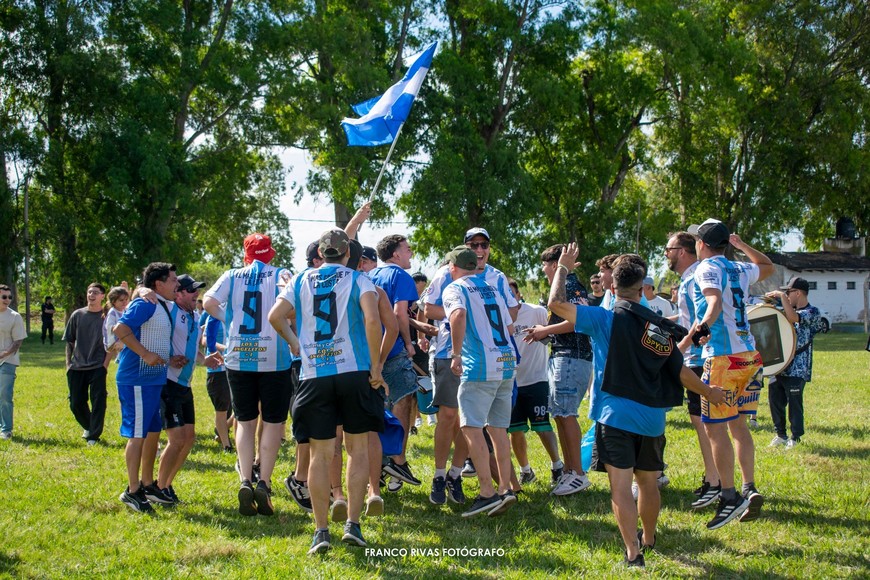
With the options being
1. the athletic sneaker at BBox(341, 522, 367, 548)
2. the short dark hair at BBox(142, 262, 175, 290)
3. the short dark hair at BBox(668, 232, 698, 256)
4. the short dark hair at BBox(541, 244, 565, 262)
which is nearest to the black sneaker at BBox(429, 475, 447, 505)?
the athletic sneaker at BBox(341, 522, 367, 548)

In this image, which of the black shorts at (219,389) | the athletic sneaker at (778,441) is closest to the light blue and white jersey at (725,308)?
the athletic sneaker at (778,441)

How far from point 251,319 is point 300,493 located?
1440 mm

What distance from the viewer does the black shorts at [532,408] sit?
7414 mm

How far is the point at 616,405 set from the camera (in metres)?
5.23

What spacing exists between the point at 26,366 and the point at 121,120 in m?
11.9

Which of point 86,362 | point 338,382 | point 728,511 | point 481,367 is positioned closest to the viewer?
point 338,382

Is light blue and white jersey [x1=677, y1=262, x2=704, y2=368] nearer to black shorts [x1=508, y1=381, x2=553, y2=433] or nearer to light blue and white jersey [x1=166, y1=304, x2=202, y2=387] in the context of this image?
black shorts [x1=508, y1=381, x2=553, y2=433]

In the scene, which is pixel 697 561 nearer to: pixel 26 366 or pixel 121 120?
pixel 26 366

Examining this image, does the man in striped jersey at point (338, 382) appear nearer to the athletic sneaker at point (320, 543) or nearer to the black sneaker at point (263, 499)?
the athletic sneaker at point (320, 543)

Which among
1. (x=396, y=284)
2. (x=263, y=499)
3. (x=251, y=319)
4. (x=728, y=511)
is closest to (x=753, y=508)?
(x=728, y=511)

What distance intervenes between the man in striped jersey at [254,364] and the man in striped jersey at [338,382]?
1067mm

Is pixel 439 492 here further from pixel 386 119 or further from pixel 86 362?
pixel 86 362

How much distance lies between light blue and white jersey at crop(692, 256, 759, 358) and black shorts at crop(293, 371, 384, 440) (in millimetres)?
2590

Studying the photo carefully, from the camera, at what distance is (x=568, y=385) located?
730 centimetres
